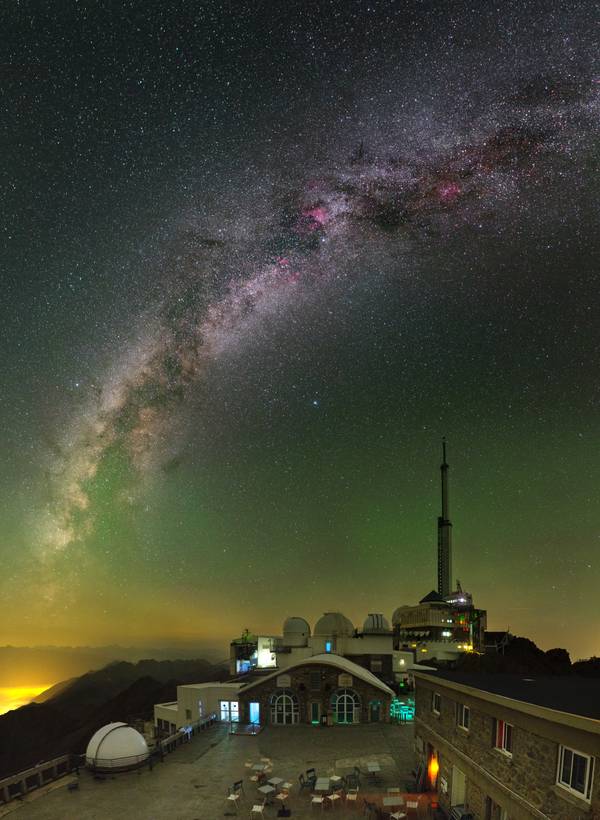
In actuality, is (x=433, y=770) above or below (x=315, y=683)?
above

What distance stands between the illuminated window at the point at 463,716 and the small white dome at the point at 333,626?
169ft

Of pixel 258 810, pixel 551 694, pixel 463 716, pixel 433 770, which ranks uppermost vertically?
pixel 551 694

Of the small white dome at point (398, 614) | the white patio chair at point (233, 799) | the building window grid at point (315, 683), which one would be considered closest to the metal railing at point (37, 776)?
the white patio chair at point (233, 799)

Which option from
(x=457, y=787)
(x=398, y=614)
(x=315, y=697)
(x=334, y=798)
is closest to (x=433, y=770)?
(x=457, y=787)

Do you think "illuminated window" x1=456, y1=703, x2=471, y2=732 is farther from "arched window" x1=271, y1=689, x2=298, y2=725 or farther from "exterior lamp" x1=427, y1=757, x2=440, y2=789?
"arched window" x1=271, y1=689, x2=298, y2=725

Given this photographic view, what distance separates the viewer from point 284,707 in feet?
111

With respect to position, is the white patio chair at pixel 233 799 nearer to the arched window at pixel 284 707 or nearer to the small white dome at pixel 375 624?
the arched window at pixel 284 707

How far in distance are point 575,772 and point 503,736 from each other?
3.97 metres

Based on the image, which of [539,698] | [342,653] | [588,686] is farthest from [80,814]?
[342,653]

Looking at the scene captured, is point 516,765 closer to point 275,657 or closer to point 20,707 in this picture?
point 275,657

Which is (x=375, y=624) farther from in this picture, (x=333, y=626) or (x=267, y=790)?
(x=267, y=790)

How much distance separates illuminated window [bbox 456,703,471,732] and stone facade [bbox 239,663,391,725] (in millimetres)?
16732

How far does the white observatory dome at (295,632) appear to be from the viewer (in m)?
68.1

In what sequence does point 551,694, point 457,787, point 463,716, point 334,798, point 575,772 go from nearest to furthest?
point 575,772 → point 551,694 → point 463,716 → point 457,787 → point 334,798
